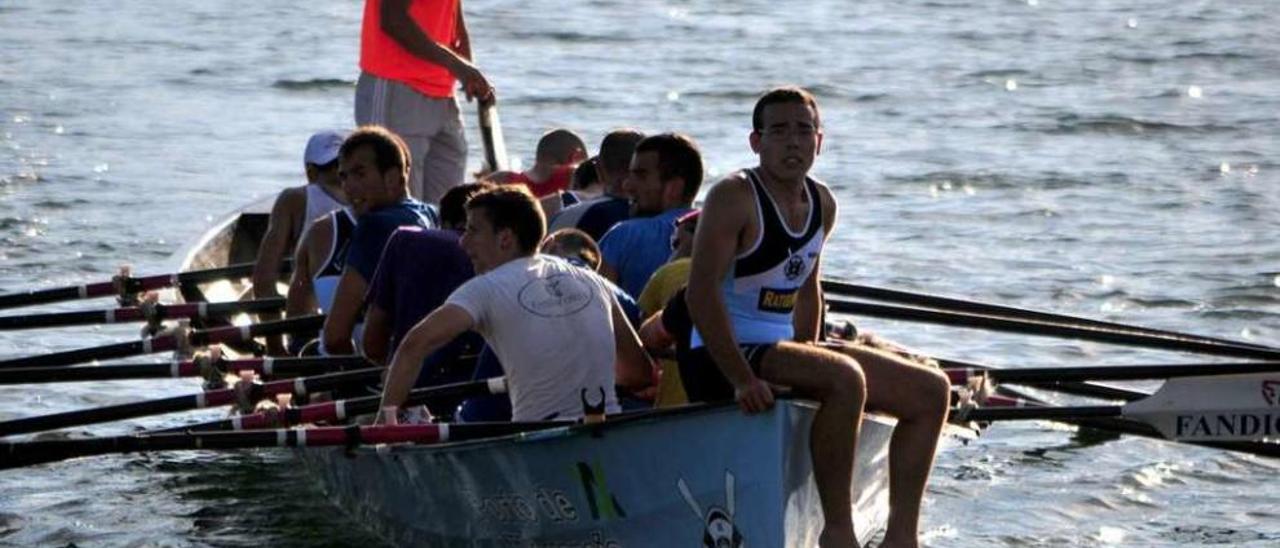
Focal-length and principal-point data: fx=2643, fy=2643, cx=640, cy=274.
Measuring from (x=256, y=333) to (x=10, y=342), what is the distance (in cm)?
487

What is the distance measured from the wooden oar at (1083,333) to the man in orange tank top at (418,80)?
2.72m

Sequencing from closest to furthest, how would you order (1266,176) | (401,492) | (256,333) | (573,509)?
1. (573,509)
2. (401,492)
3. (256,333)
4. (1266,176)

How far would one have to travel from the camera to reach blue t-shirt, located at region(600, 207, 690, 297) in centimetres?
1012

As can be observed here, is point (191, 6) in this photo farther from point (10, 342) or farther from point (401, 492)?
point (401, 492)

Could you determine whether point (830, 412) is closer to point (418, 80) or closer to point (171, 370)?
point (171, 370)

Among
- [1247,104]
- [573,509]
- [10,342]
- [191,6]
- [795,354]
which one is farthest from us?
[191,6]

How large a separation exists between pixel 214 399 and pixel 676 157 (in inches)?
77.2

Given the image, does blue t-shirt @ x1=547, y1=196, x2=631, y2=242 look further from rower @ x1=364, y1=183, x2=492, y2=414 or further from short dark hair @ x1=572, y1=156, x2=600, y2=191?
→ rower @ x1=364, y1=183, x2=492, y2=414

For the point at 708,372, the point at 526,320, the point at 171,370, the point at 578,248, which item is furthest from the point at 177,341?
the point at 708,372

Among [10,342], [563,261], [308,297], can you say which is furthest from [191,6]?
[563,261]

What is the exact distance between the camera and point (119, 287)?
1295 centimetres

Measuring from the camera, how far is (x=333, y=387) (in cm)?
1009

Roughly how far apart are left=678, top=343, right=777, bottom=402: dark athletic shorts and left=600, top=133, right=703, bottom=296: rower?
5.06 ft

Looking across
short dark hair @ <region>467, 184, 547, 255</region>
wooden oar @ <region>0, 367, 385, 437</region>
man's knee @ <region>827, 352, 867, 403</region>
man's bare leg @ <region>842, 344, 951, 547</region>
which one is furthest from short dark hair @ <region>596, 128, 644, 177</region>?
man's knee @ <region>827, 352, 867, 403</region>
